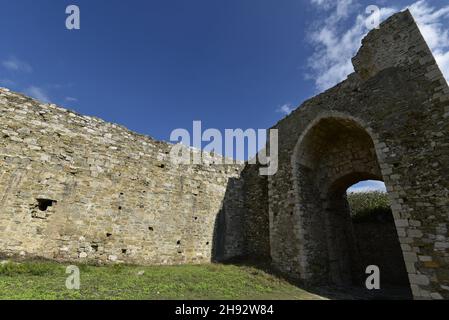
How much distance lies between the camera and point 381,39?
7957 mm

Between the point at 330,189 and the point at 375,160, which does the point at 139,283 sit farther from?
the point at 375,160

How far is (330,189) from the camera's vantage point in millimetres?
10117

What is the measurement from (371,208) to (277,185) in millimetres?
6963

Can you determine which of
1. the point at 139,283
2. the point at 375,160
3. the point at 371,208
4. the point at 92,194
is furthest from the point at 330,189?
the point at 92,194

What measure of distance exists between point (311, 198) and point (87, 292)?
794 cm

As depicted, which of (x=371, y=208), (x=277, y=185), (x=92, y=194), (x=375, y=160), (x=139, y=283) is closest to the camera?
(x=139, y=283)

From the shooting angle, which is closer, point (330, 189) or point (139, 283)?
point (139, 283)

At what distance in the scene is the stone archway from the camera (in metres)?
8.88

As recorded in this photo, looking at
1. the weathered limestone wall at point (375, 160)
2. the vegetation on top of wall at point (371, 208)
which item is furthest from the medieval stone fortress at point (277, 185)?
the vegetation on top of wall at point (371, 208)

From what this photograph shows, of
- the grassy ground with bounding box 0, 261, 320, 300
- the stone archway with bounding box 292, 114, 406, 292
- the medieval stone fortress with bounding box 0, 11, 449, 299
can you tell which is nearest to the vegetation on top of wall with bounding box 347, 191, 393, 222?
the medieval stone fortress with bounding box 0, 11, 449, 299

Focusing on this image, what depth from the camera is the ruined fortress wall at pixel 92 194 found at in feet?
23.5

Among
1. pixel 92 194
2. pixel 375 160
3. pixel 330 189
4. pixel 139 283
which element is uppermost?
pixel 375 160

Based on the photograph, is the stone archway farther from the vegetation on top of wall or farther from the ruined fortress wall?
the ruined fortress wall
